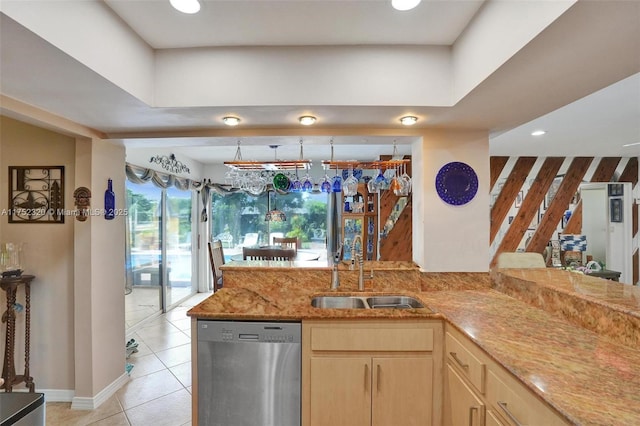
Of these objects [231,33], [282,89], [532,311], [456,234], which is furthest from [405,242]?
[231,33]

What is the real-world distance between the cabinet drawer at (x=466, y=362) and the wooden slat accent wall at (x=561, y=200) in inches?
168

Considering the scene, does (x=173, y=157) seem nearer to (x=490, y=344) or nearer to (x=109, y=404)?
(x=109, y=404)

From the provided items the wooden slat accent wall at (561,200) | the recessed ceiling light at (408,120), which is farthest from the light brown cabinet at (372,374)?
the wooden slat accent wall at (561,200)

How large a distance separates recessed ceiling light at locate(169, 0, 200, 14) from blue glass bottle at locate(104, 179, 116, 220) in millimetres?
1769

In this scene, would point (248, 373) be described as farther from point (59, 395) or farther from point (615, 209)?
point (615, 209)

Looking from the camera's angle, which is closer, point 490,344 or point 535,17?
point 535,17

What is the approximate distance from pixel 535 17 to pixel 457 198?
1.46 metres

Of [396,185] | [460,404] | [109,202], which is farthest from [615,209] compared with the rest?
[109,202]

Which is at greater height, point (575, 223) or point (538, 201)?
point (538, 201)

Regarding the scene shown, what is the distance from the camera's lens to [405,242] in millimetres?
4523

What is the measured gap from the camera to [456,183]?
2.48 m

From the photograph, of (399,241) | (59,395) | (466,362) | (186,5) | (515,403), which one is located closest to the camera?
(515,403)

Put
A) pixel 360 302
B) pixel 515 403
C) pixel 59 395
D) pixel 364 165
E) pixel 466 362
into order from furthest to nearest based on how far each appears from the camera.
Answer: pixel 364 165
pixel 59 395
pixel 360 302
pixel 466 362
pixel 515 403

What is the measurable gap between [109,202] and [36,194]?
54 centimetres
